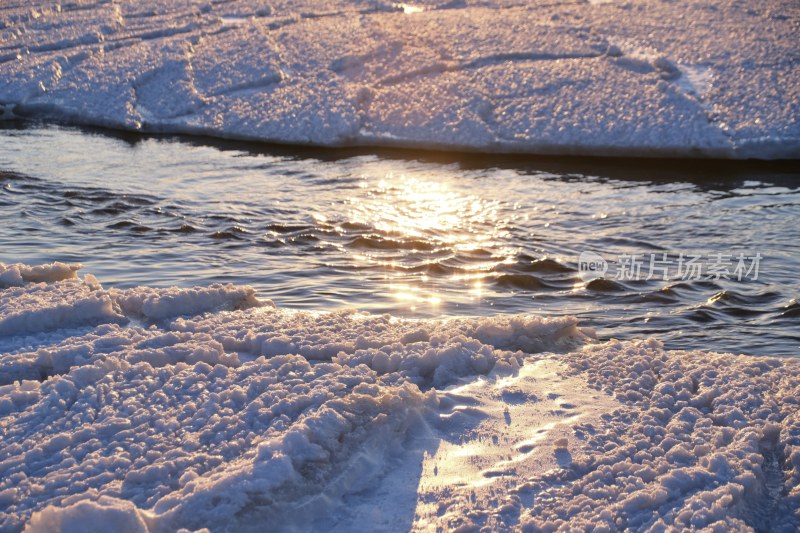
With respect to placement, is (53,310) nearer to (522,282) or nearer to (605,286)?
(522,282)

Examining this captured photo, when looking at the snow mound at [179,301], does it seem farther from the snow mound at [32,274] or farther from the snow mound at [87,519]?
the snow mound at [87,519]

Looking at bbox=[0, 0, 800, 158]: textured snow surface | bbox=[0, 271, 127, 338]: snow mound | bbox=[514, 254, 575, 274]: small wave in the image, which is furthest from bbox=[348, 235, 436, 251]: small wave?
bbox=[0, 0, 800, 158]: textured snow surface

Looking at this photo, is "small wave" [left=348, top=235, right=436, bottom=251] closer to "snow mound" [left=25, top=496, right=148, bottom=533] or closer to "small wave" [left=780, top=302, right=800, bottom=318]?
"small wave" [left=780, top=302, right=800, bottom=318]

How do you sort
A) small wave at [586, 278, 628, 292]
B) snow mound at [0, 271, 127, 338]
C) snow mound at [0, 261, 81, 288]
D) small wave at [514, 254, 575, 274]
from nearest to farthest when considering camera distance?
snow mound at [0, 271, 127, 338], snow mound at [0, 261, 81, 288], small wave at [586, 278, 628, 292], small wave at [514, 254, 575, 274]

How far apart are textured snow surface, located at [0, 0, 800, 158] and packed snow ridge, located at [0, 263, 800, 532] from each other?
426 centimetres

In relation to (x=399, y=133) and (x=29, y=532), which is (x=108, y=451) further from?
(x=399, y=133)

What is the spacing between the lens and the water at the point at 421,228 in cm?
444

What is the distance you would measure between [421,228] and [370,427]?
124 inches

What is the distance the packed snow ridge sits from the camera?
2.22 metres

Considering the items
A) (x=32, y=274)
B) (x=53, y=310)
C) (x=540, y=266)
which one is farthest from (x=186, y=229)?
(x=540, y=266)

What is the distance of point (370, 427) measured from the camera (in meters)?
2.60

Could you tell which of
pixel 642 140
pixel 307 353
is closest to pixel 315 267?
pixel 307 353

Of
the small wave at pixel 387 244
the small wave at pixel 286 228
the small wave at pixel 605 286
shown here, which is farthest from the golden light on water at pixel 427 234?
the small wave at pixel 605 286

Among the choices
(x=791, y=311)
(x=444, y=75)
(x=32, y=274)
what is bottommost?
(x=791, y=311)
